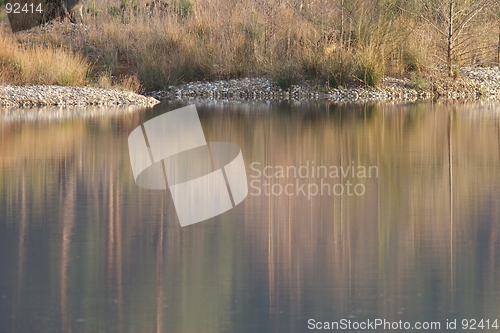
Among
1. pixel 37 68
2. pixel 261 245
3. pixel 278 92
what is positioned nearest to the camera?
pixel 261 245

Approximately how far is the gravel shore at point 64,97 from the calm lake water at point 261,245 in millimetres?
9854

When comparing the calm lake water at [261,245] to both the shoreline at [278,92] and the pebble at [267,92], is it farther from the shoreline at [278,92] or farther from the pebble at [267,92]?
the pebble at [267,92]

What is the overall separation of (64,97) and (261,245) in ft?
54.5

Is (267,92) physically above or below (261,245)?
above

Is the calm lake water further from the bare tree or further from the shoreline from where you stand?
the bare tree

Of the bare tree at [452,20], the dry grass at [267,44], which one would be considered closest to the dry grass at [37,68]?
the dry grass at [267,44]

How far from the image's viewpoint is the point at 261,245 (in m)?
6.50

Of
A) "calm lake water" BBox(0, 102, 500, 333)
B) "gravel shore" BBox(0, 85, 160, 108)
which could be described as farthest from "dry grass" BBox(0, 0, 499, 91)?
"calm lake water" BBox(0, 102, 500, 333)

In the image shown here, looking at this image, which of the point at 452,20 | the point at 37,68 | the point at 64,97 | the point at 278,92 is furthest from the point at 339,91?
the point at 37,68

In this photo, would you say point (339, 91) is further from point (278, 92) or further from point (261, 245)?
point (261, 245)

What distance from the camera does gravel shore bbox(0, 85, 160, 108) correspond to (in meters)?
21.6

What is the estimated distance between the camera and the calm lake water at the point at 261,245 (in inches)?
199

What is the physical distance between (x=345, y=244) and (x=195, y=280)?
1369 mm

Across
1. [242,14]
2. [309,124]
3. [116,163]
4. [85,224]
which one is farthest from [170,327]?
[242,14]
